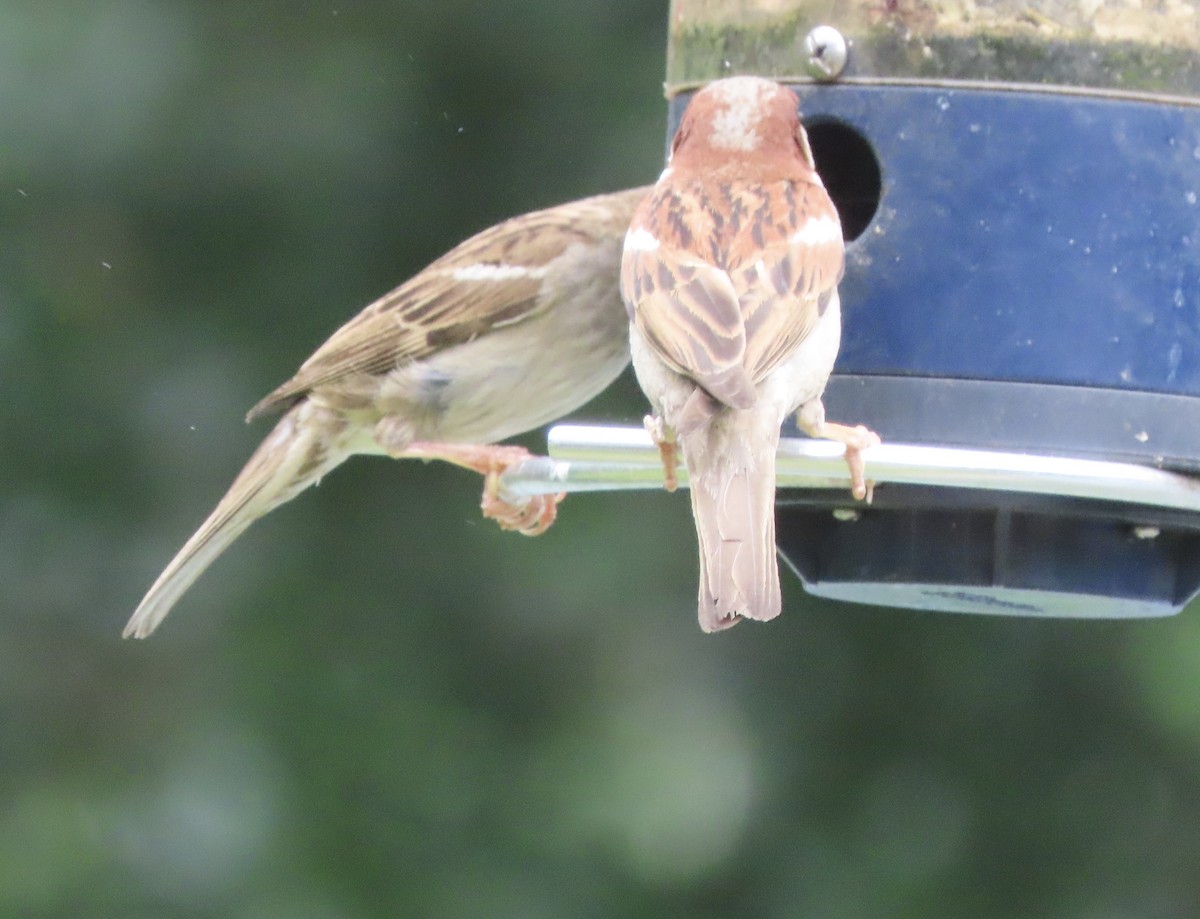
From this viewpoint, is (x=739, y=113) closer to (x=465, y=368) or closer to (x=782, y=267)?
(x=782, y=267)

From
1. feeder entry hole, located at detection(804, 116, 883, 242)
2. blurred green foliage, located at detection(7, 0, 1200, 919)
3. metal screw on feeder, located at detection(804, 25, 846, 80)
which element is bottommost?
blurred green foliage, located at detection(7, 0, 1200, 919)

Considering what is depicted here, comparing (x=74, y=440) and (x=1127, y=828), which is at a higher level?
(x=74, y=440)

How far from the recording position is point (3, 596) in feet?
20.0

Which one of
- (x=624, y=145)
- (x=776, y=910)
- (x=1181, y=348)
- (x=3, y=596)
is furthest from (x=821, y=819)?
(x=1181, y=348)

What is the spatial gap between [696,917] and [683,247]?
2.66 m

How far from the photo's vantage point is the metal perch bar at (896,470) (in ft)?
10.1

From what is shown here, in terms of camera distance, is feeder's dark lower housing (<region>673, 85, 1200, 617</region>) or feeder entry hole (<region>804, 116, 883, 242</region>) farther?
feeder entry hole (<region>804, 116, 883, 242</region>)

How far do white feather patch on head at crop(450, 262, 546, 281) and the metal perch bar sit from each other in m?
1.15

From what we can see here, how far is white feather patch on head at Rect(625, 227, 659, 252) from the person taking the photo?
371 cm

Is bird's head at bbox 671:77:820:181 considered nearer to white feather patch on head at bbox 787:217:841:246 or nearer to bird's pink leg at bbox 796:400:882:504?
white feather patch on head at bbox 787:217:841:246

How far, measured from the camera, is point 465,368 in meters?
4.68

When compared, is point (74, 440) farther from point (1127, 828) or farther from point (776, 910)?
point (1127, 828)

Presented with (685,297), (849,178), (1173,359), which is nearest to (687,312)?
(685,297)

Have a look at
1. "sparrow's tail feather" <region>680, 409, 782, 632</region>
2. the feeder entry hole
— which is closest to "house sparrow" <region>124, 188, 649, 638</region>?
the feeder entry hole
